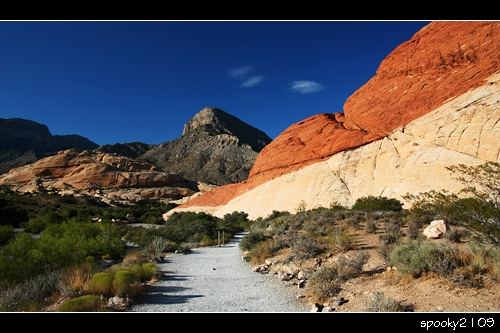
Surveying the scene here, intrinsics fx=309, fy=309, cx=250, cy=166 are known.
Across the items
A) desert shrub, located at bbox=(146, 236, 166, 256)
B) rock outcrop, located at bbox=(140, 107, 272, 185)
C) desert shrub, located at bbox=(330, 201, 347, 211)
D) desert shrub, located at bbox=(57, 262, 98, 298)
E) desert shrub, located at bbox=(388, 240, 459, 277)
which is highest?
rock outcrop, located at bbox=(140, 107, 272, 185)

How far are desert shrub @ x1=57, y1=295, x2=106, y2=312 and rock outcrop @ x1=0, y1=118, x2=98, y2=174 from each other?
397 ft

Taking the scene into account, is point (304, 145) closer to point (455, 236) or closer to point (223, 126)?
point (455, 236)

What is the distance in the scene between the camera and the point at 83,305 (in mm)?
5844

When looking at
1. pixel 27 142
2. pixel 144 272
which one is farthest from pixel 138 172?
pixel 27 142

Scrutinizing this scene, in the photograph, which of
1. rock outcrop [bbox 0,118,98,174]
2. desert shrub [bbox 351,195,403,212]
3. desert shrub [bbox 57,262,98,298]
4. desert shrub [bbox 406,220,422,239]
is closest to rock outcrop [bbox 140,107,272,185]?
rock outcrop [bbox 0,118,98,174]

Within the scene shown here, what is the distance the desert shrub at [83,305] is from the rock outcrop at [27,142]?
4761 inches

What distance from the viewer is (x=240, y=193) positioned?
49.2 metres

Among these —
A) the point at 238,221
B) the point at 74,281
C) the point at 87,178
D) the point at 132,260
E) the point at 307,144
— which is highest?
the point at 307,144

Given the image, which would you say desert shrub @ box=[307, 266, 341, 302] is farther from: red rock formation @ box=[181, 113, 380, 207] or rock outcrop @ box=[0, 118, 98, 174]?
rock outcrop @ box=[0, 118, 98, 174]

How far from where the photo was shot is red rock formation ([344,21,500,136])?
28297 mm

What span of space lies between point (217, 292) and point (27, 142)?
170m
